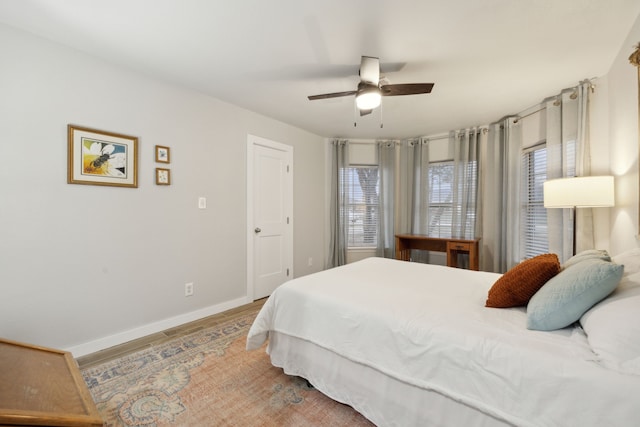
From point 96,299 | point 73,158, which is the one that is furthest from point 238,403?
point 73,158

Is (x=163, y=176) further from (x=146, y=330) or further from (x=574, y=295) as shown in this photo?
(x=574, y=295)

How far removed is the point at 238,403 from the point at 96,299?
1525mm

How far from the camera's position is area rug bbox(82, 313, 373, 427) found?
1.53m

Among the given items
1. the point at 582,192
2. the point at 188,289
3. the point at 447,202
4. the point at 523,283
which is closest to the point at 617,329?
the point at 523,283

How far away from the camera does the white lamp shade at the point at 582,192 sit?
2.11 m

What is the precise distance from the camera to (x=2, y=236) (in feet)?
6.07

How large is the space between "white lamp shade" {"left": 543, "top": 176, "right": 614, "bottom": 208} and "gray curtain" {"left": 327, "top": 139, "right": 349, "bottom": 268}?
2803mm

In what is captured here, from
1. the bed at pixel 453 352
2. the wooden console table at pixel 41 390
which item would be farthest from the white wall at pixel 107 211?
the bed at pixel 453 352

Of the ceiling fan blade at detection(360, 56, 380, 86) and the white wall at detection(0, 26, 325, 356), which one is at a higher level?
the ceiling fan blade at detection(360, 56, 380, 86)

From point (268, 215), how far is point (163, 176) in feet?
4.59

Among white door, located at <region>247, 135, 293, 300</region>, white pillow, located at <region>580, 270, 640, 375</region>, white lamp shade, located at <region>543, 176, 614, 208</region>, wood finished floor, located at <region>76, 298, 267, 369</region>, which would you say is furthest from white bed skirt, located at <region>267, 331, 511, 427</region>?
white lamp shade, located at <region>543, 176, 614, 208</region>

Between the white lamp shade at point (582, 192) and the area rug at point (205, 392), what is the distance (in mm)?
2287

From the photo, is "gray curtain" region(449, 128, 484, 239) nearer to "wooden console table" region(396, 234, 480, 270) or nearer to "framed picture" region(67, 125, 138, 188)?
"wooden console table" region(396, 234, 480, 270)

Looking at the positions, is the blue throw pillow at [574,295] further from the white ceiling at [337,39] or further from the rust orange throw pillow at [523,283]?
the white ceiling at [337,39]
